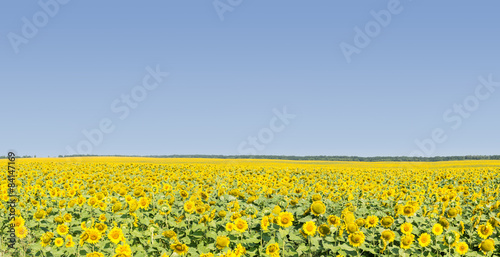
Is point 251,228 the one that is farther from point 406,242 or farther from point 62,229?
point 62,229

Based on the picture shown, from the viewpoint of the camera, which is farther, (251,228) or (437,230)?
(251,228)

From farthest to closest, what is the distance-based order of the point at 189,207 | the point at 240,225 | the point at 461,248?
the point at 189,207
the point at 240,225
the point at 461,248

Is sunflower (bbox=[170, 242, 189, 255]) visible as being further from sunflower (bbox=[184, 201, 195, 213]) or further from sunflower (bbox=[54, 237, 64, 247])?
sunflower (bbox=[54, 237, 64, 247])

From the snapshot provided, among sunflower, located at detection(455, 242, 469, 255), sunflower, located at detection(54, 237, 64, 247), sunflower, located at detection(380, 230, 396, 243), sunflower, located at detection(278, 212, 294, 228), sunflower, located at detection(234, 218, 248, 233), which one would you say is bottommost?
sunflower, located at detection(54, 237, 64, 247)

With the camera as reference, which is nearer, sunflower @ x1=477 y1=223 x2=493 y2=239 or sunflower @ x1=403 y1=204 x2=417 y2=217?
sunflower @ x1=477 y1=223 x2=493 y2=239

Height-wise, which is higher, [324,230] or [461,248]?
[324,230]

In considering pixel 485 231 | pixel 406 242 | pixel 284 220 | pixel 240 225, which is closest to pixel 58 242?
pixel 240 225

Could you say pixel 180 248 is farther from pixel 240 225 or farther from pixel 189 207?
pixel 189 207

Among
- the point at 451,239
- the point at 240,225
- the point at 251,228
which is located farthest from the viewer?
the point at 251,228

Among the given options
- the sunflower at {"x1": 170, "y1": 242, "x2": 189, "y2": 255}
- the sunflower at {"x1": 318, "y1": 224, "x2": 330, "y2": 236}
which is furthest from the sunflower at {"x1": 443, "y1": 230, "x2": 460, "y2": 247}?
the sunflower at {"x1": 170, "y1": 242, "x2": 189, "y2": 255}

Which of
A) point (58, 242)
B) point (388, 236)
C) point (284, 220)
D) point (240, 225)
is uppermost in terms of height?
point (284, 220)

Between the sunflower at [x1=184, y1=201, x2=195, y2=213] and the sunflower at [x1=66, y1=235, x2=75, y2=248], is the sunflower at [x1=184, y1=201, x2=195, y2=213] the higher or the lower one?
the higher one

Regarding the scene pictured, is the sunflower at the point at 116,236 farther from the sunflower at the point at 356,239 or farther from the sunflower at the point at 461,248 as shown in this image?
the sunflower at the point at 461,248

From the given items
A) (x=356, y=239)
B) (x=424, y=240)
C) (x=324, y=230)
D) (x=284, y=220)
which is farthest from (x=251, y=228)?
(x=424, y=240)
